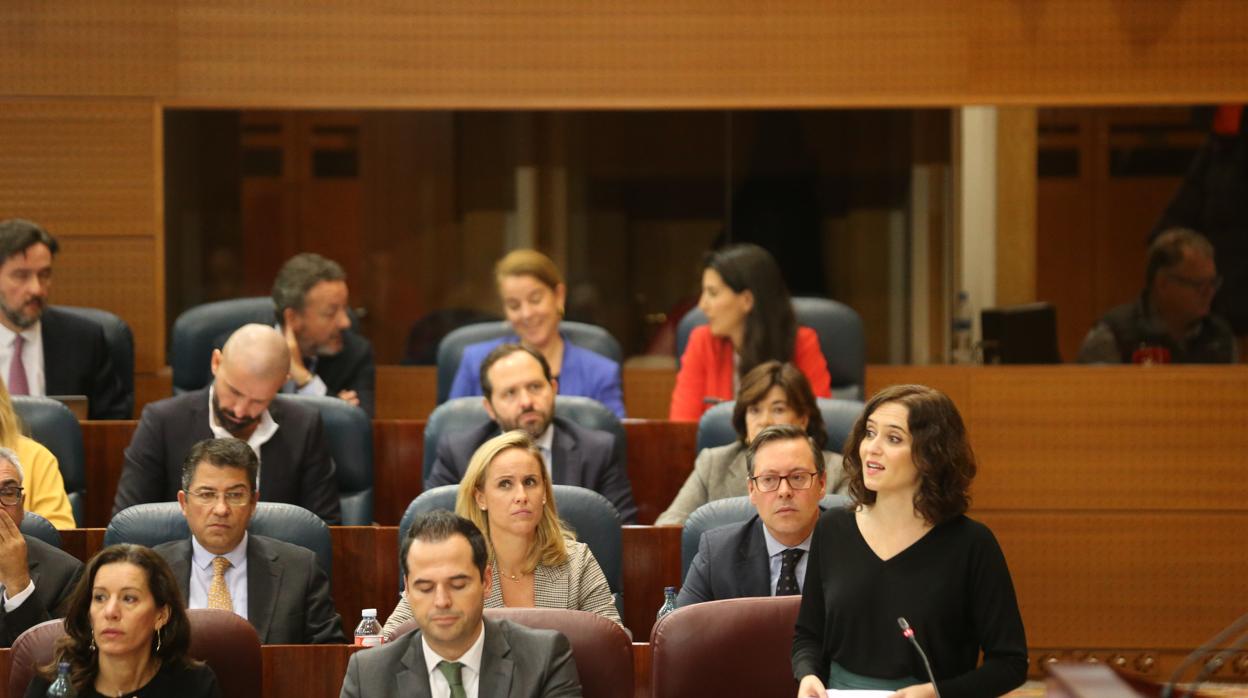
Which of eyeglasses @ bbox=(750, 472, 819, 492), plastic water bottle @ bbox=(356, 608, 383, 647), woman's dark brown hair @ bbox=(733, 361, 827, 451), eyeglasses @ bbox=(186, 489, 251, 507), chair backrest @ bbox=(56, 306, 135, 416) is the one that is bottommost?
plastic water bottle @ bbox=(356, 608, 383, 647)

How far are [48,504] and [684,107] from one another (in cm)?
255

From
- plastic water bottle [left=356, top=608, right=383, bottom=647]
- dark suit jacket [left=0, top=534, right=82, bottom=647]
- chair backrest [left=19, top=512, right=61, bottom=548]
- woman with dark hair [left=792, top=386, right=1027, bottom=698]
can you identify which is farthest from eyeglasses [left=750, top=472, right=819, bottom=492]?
chair backrest [left=19, top=512, right=61, bottom=548]

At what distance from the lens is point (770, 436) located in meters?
3.70

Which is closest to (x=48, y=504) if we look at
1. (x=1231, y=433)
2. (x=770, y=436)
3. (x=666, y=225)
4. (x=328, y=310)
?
(x=328, y=310)

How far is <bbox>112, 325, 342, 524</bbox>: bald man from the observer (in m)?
4.44

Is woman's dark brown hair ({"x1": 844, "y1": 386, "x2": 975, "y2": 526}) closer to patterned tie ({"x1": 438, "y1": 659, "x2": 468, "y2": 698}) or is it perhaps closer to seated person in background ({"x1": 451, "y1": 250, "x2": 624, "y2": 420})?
patterned tie ({"x1": 438, "y1": 659, "x2": 468, "y2": 698})

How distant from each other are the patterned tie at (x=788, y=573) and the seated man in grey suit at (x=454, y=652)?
2.54 ft

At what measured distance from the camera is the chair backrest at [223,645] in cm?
316

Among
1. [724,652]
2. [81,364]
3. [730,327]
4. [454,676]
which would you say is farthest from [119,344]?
[724,652]

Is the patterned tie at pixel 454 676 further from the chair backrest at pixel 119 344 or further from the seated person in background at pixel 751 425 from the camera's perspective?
the chair backrest at pixel 119 344

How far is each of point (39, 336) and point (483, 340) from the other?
4.63 feet

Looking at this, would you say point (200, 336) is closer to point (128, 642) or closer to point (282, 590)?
point (282, 590)

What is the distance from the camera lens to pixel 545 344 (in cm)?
537

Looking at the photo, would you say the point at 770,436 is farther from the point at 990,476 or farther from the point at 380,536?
the point at 990,476
